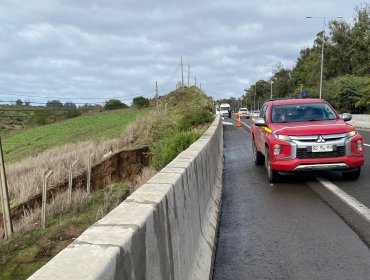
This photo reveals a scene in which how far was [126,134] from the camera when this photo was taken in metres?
26.3

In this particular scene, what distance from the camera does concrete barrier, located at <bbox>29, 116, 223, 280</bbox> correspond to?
2.02 meters

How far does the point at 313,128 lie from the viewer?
9.15 m

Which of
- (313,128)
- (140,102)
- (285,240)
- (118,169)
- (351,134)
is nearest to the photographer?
(285,240)

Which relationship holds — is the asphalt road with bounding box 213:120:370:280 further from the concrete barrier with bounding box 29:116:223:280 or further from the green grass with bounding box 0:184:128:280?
the green grass with bounding box 0:184:128:280

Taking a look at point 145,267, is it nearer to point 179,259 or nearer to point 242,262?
point 179,259

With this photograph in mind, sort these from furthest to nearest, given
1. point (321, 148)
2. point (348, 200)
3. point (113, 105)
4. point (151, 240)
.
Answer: point (113, 105) → point (321, 148) → point (348, 200) → point (151, 240)

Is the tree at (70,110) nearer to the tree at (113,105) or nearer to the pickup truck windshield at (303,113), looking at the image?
the tree at (113,105)

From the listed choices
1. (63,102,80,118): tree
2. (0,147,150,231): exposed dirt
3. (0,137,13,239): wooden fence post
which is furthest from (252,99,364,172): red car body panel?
(63,102,80,118): tree

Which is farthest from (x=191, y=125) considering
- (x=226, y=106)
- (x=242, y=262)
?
(x=226, y=106)

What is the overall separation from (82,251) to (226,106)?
71523 mm

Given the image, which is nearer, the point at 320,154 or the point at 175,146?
the point at 320,154

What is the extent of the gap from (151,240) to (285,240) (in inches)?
129

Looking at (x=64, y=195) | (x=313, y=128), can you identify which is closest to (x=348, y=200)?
(x=313, y=128)

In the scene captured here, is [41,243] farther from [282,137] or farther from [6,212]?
[282,137]
